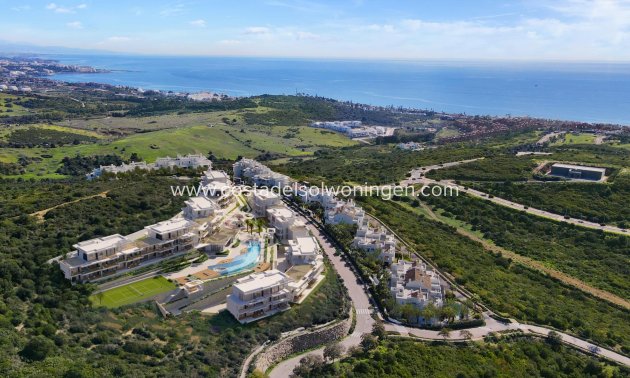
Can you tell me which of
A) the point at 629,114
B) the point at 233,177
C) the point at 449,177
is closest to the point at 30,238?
the point at 233,177

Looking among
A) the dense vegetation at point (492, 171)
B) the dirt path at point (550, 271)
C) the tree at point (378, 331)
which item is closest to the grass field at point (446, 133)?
the dense vegetation at point (492, 171)

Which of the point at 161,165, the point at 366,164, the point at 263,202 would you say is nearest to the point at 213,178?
the point at 263,202

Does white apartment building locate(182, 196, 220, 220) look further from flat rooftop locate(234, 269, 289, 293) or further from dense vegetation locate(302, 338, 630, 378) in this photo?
dense vegetation locate(302, 338, 630, 378)

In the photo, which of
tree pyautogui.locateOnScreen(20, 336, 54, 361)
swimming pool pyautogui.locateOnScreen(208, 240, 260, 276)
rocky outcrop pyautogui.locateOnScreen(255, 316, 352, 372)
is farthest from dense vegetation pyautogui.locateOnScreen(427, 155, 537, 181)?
tree pyautogui.locateOnScreen(20, 336, 54, 361)

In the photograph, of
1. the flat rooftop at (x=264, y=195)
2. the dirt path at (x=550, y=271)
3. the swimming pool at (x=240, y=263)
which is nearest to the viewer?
the swimming pool at (x=240, y=263)

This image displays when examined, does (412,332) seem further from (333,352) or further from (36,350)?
(36,350)

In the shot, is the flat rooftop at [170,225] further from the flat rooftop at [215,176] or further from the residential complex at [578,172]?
the residential complex at [578,172]

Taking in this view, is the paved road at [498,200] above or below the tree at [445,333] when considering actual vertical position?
above
